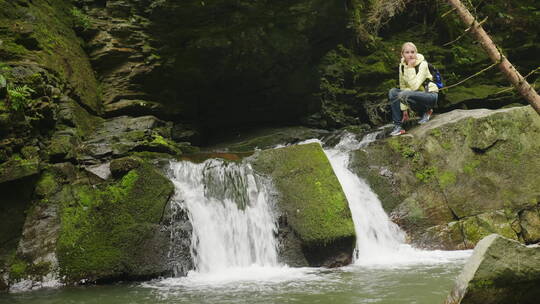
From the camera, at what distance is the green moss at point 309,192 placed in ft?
23.3

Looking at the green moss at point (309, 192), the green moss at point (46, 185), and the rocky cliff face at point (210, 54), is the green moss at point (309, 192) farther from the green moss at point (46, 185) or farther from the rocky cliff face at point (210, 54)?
the rocky cliff face at point (210, 54)

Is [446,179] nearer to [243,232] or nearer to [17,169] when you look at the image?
[243,232]

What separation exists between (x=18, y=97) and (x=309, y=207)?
5.08 metres

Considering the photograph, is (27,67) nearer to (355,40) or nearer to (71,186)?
(71,186)

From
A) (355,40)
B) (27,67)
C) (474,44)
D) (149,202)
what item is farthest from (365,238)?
(474,44)

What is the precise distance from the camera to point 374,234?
7988mm

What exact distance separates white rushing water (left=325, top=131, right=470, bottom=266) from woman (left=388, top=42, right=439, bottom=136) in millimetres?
1837

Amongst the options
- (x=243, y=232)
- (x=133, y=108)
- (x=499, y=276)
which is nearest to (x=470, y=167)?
(x=243, y=232)

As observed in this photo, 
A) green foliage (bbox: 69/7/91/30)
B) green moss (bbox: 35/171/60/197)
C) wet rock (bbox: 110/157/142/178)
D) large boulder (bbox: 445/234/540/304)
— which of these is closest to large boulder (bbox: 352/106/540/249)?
large boulder (bbox: 445/234/540/304)

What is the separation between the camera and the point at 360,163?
9164mm

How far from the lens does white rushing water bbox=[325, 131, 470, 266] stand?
7.34 metres

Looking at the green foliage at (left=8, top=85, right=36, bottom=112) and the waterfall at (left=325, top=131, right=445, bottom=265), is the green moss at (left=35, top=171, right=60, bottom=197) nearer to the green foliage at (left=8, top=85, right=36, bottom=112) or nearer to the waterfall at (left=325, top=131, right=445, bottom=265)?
the green foliage at (left=8, top=85, right=36, bottom=112)

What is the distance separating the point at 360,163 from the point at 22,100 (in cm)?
647

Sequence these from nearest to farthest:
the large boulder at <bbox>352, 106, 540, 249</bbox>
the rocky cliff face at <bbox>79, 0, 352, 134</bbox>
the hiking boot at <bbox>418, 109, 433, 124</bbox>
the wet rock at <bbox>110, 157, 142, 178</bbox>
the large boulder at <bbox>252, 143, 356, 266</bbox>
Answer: the large boulder at <bbox>252, 143, 356, 266</bbox> → the wet rock at <bbox>110, 157, 142, 178</bbox> → the large boulder at <bbox>352, 106, 540, 249</bbox> → the hiking boot at <bbox>418, 109, 433, 124</bbox> → the rocky cliff face at <bbox>79, 0, 352, 134</bbox>
